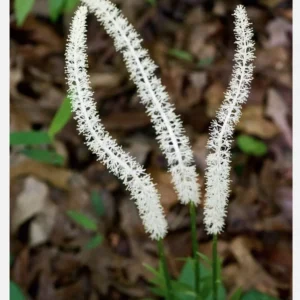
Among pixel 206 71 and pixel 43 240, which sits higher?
pixel 206 71

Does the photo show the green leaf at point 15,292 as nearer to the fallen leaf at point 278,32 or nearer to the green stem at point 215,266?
the green stem at point 215,266

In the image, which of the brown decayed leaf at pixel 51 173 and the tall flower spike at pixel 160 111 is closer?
the tall flower spike at pixel 160 111

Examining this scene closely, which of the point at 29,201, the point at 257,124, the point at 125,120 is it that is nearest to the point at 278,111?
the point at 257,124

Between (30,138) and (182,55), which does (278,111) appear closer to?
(182,55)

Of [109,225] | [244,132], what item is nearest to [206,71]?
[244,132]

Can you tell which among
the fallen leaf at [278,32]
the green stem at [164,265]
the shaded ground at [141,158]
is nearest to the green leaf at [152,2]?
the shaded ground at [141,158]
